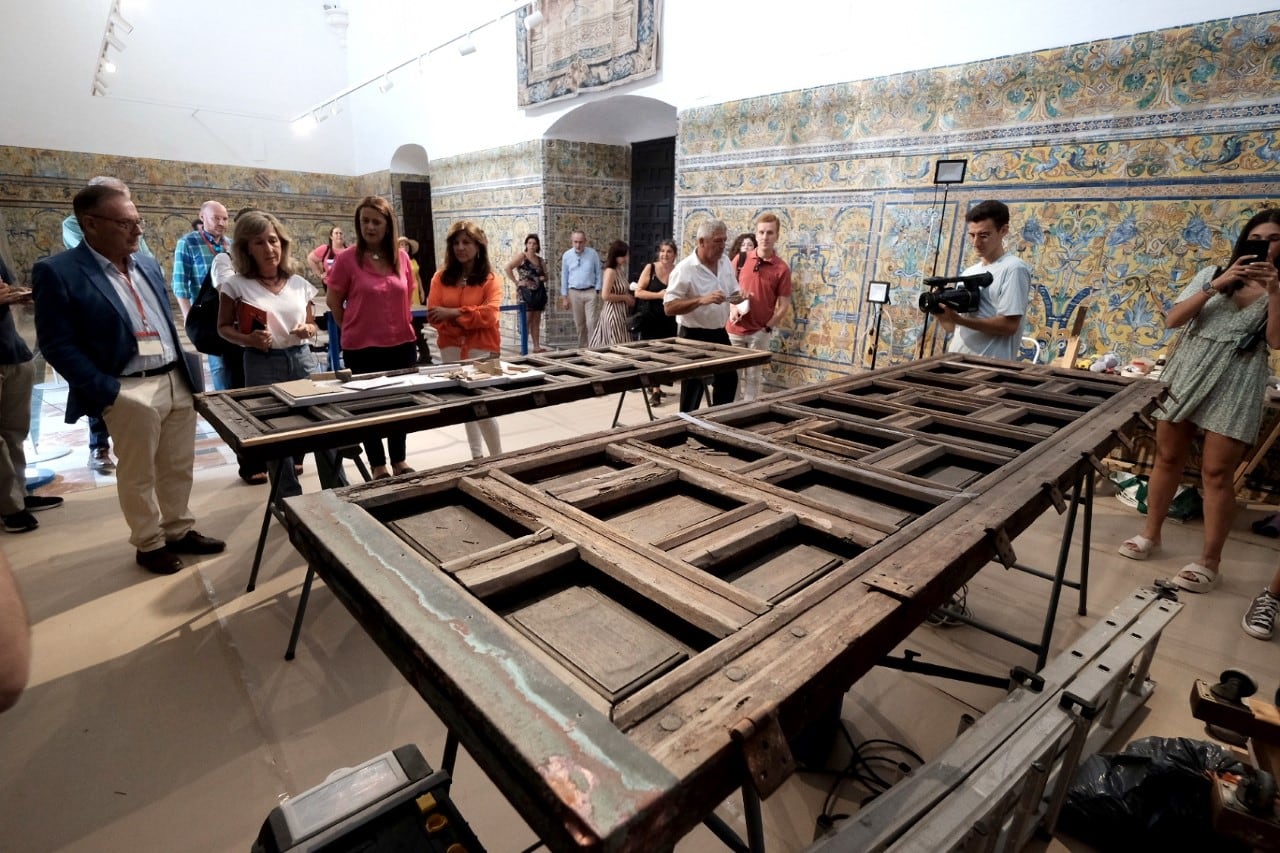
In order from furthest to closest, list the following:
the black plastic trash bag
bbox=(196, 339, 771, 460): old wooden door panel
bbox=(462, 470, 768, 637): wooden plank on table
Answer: bbox=(196, 339, 771, 460): old wooden door panel → the black plastic trash bag → bbox=(462, 470, 768, 637): wooden plank on table

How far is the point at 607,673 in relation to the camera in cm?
100

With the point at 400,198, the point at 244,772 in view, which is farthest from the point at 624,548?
the point at 400,198

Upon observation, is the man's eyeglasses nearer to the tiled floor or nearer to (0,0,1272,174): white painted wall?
the tiled floor

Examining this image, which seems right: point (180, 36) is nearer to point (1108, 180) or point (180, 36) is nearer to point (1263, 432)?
point (1108, 180)

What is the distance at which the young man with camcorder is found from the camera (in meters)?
3.43

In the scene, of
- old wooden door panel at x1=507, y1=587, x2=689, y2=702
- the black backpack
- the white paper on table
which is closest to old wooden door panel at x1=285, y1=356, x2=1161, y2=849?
old wooden door panel at x1=507, y1=587, x2=689, y2=702

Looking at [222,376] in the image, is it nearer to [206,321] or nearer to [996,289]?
[206,321]

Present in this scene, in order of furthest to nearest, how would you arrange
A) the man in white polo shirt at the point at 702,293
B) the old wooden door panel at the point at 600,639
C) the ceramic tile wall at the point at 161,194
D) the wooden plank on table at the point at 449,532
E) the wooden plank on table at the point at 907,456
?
the ceramic tile wall at the point at 161,194 → the man in white polo shirt at the point at 702,293 → the wooden plank on table at the point at 907,456 → the wooden plank on table at the point at 449,532 → the old wooden door panel at the point at 600,639

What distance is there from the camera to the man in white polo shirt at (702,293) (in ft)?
14.8

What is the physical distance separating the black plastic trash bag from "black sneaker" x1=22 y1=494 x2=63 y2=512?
5571mm

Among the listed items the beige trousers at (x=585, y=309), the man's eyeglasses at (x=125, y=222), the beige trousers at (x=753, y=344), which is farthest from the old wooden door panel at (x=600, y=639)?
the beige trousers at (x=585, y=309)

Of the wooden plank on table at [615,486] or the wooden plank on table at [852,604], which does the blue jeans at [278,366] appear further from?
the wooden plank on table at [852,604]

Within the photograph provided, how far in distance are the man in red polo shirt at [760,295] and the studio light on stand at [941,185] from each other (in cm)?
121

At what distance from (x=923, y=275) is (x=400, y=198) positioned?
10693mm
